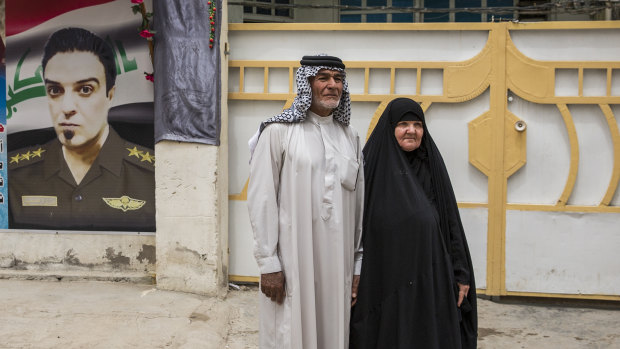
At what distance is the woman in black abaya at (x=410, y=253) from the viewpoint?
2734 millimetres

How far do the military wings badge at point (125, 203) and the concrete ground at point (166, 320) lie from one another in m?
0.59

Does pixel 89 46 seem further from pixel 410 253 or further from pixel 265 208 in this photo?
pixel 410 253

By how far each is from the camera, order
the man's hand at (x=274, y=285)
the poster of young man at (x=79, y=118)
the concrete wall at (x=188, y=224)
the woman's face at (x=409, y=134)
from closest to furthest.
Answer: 1. the man's hand at (x=274, y=285)
2. the woman's face at (x=409, y=134)
3. the concrete wall at (x=188, y=224)
4. the poster of young man at (x=79, y=118)

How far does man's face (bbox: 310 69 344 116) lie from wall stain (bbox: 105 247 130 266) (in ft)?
8.86

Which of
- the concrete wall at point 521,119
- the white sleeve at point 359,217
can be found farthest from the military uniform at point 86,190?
the white sleeve at point 359,217

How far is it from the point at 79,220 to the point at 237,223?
1.28 meters

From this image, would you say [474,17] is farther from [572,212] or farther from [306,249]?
[306,249]

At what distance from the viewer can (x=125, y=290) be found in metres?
4.56

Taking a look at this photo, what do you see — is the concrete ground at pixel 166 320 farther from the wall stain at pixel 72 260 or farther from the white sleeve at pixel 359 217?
the white sleeve at pixel 359 217

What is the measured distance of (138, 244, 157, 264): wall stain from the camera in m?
4.79

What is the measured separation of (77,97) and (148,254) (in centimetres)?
137

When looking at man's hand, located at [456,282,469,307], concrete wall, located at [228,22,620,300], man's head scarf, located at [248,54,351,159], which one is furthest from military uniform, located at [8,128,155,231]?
man's hand, located at [456,282,469,307]

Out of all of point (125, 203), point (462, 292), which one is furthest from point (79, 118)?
point (462, 292)

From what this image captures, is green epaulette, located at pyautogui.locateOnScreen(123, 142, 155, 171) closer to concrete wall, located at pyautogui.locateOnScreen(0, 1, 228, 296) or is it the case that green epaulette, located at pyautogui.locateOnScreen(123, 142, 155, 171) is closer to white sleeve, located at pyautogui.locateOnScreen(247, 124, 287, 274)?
concrete wall, located at pyautogui.locateOnScreen(0, 1, 228, 296)
